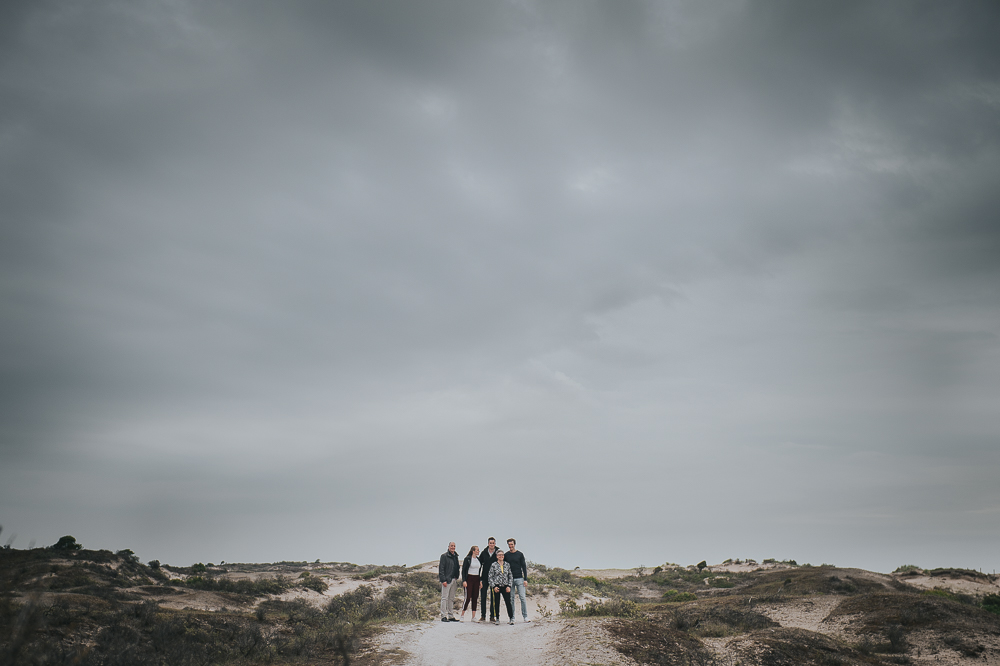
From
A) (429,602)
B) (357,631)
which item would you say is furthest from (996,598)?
(357,631)

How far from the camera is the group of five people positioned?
50.6 feet

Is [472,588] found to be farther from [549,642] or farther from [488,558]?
[549,642]

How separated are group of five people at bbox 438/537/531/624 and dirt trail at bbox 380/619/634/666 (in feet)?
3.49

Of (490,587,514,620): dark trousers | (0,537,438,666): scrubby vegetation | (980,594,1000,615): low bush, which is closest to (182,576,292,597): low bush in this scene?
(0,537,438,666): scrubby vegetation

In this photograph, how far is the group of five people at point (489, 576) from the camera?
1544cm

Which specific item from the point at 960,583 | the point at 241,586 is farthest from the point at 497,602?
the point at 960,583

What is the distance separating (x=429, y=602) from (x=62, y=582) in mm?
15164

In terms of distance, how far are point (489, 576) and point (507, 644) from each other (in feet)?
9.55

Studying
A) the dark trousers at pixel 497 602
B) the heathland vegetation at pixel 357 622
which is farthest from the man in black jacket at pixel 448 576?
the dark trousers at pixel 497 602

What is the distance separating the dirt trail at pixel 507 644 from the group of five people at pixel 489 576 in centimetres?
106

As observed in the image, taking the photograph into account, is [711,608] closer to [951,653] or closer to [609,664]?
[951,653]

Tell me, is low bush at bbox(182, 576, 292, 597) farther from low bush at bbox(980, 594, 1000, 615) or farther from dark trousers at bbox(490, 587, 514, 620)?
low bush at bbox(980, 594, 1000, 615)

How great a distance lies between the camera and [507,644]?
1264cm

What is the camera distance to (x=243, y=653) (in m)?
12.0
